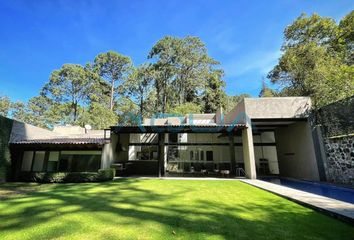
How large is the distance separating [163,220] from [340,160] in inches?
459

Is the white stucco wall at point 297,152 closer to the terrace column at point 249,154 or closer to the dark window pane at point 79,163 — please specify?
the terrace column at point 249,154

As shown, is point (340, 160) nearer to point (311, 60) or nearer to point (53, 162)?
point (311, 60)

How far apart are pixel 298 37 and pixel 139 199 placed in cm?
2558

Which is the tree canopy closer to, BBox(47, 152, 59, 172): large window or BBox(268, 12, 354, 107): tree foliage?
BBox(268, 12, 354, 107): tree foliage

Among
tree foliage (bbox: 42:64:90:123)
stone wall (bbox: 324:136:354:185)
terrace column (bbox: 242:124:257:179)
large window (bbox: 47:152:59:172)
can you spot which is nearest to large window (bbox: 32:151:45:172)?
large window (bbox: 47:152:59:172)

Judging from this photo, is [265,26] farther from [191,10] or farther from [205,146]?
[205,146]

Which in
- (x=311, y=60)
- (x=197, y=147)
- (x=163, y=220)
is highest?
(x=311, y=60)

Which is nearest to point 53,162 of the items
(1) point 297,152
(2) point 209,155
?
(2) point 209,155

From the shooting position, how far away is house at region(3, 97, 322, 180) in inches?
525

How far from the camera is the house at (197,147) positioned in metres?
13.3

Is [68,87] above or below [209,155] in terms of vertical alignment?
above

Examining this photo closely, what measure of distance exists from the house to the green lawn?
22.3ft

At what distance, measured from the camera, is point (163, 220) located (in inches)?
188

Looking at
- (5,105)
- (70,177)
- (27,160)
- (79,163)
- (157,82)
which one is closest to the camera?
(70,177)
